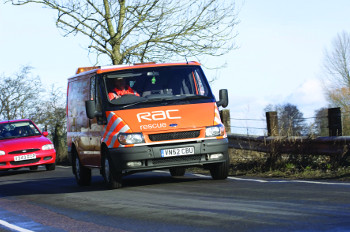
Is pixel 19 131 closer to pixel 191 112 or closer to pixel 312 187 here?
pixel 191 112

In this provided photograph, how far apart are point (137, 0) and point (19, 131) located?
21.7ft

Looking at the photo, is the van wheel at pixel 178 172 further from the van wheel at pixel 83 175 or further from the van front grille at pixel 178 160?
the van front grille at pixel 178 160

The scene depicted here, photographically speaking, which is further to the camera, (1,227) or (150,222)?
(1,227)

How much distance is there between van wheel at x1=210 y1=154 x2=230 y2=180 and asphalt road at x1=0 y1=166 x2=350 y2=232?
0.60 feet

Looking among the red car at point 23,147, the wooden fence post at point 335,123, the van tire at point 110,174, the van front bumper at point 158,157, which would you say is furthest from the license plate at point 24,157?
the wooden fence post at point 335,123

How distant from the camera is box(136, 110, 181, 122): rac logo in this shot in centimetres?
1138

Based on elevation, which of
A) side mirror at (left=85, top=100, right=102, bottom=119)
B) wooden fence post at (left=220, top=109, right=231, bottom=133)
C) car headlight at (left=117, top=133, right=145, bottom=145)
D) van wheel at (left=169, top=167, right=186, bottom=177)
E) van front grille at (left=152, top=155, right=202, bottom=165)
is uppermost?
side mirror at (left=85, top=100, right=102, bottom=119)

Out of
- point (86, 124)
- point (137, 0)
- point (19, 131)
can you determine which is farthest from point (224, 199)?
point (137, 0)

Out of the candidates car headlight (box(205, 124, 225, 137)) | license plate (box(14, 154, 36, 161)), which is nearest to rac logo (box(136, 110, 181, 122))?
car headlight (box(205, 124, 225, 137))

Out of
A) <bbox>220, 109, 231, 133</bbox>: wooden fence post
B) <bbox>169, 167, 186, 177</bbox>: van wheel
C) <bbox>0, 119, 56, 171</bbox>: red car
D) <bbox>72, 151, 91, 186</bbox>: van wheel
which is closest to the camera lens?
<bbox>72, 151, 91, 186</bbox>: van wheel

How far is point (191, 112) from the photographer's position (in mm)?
11547

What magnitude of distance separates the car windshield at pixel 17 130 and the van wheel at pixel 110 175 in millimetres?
9676

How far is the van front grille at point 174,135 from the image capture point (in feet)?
37.1

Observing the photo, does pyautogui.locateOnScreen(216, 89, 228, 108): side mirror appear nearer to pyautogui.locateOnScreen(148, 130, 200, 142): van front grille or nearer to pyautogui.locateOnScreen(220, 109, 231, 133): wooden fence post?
pyautogui.locateOnScreen(148, 130, 200, 142): van front grille
